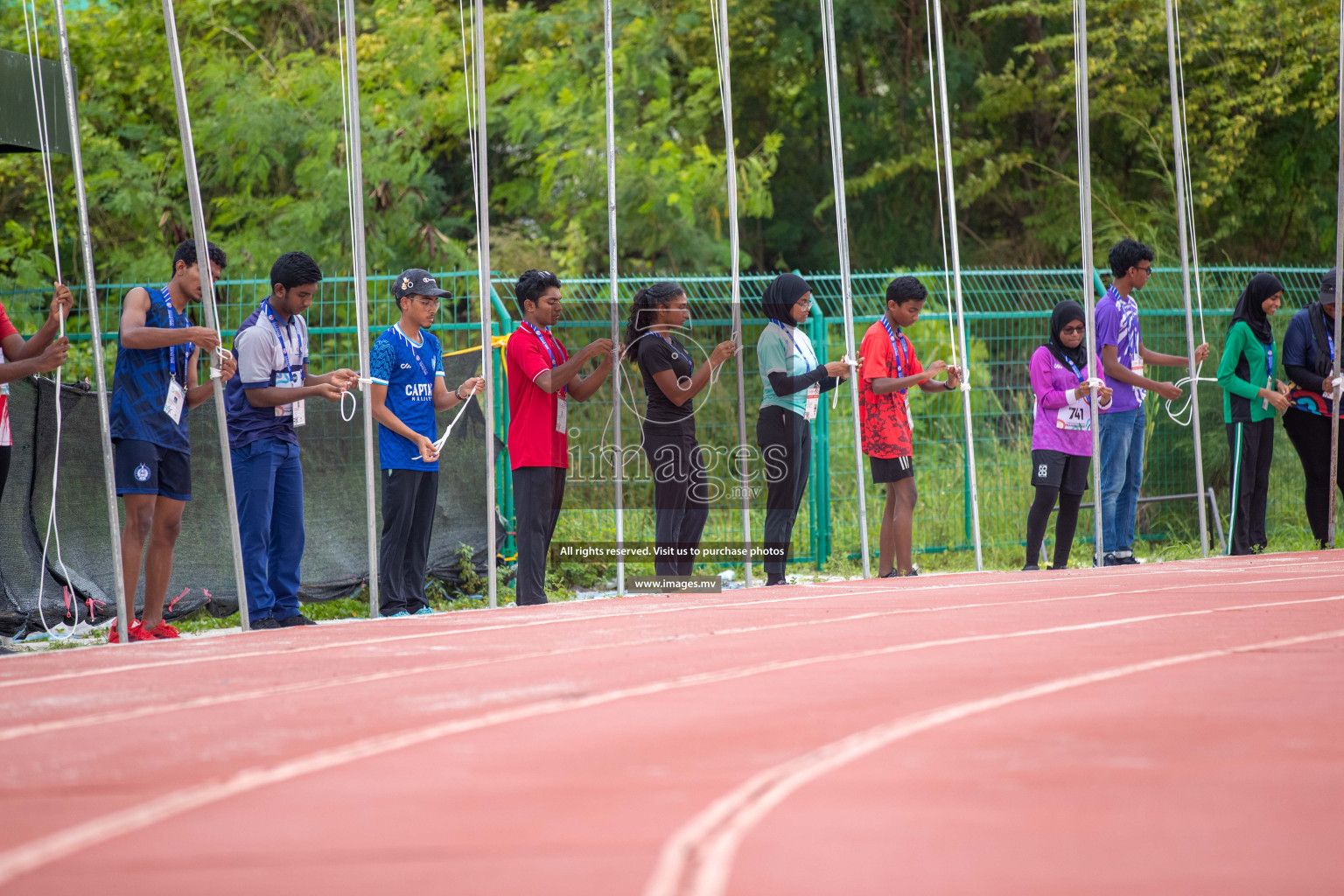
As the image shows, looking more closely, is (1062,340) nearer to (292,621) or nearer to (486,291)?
(486,291)

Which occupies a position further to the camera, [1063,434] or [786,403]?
[1063,434]

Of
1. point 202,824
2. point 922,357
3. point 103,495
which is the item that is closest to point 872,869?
point 202,824

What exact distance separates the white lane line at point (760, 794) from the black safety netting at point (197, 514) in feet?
16.7

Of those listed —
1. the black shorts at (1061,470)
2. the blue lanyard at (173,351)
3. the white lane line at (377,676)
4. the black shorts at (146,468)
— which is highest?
the blue lanyard at (173,351)

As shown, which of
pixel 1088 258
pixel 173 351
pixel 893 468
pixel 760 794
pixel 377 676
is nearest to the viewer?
pixel 760 794

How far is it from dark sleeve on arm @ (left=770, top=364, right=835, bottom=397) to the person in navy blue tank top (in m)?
2.79

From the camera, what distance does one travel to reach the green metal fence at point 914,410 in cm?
982

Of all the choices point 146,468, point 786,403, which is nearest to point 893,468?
point 786,403

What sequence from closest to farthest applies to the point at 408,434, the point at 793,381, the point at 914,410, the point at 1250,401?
1. the point at 408,434
2. the point at 793,381
3. the point at 1250,401
4. the point at 914,410

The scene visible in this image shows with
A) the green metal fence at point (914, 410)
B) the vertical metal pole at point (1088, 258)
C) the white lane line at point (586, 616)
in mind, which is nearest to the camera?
A: the white lane line at point (586, 616)

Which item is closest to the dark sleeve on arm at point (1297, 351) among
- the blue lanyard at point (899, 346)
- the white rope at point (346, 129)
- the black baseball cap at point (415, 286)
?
the blue lanyard at point (899, 346)

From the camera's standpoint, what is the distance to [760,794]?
9.87 feet

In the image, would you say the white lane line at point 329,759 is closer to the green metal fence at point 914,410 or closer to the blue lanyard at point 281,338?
the blue lanyard at point 281,338

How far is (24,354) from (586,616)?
8.53 ft
